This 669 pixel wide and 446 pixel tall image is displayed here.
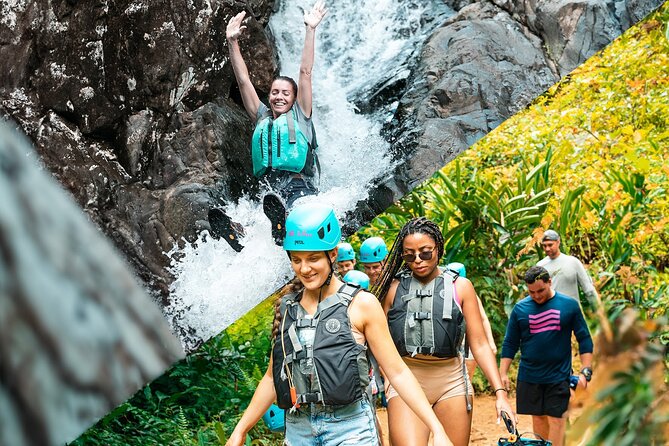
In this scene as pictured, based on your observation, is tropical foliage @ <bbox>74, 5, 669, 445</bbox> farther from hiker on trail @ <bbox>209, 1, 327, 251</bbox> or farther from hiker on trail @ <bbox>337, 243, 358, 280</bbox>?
hiker on trail @ <bbox>337, 243, 358, 280</bbox>

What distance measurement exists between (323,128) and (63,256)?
203 inches

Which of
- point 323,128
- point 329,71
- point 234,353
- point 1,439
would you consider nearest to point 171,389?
point 234,353

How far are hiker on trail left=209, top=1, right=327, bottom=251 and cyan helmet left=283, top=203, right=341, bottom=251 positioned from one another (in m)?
2.96

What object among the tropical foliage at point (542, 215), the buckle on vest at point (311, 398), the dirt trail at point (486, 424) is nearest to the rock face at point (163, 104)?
the tropical foliage at point (542, 215)

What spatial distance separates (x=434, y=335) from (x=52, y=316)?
275cm

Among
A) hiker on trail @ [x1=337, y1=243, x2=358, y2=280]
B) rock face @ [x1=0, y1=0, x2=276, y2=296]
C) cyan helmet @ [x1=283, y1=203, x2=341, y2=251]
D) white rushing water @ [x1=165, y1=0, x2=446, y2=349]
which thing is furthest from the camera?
white rushing water @ [x1=165, y1=0, x2=446, y2=349]

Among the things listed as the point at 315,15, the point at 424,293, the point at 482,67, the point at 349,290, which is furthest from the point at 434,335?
the point at 482,67

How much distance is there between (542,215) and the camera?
22.1 feet

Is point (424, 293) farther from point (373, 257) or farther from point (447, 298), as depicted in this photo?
point (373, 257)

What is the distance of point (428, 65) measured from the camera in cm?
596

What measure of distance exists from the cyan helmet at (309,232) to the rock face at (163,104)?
2.75m

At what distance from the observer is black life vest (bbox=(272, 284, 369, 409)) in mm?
2174

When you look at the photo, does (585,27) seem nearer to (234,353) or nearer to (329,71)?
(329,71)

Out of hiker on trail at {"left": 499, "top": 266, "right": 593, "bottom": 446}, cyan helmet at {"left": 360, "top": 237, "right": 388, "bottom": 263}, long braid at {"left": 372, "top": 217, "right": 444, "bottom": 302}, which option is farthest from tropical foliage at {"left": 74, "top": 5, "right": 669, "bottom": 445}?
cyan helmet at {"left": 360, "top": 237, "right": 388, "bottom": 263}
